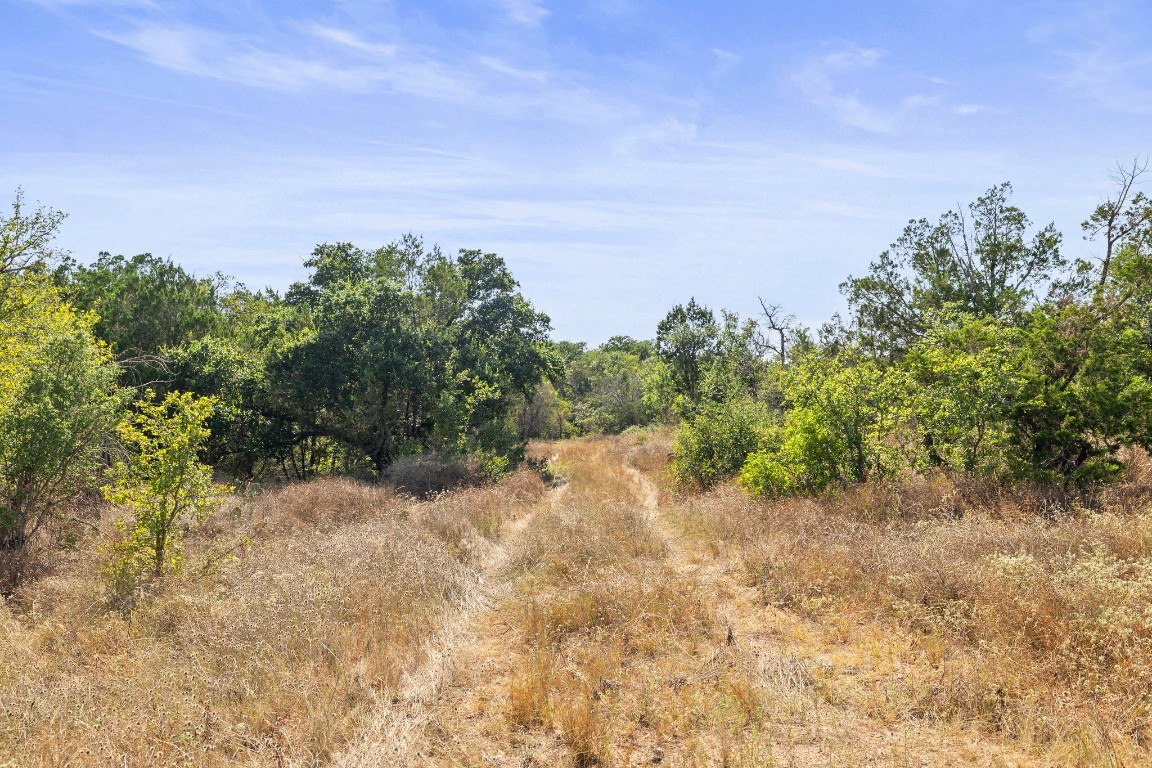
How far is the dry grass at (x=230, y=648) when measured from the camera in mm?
5000

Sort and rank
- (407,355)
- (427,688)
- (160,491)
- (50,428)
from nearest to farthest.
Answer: (427,688) < (160,491) < (50,428) < (407,355)

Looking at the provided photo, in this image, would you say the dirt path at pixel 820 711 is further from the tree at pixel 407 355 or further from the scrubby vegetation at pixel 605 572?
the tree at pixel 407 355

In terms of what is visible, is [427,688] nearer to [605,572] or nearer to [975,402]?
[605,572]

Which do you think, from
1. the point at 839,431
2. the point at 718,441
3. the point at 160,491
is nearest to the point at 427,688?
the point at 160,491

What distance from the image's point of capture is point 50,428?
1073 centimetres

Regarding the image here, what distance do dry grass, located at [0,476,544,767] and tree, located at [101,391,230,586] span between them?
1.74ft

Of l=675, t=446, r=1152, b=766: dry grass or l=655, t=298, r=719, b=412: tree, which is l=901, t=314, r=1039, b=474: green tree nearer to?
l=675, t=446, r=1152, b=766: dry grass

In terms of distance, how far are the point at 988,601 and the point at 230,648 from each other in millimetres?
8177

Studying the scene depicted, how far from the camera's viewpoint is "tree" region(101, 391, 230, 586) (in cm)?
918

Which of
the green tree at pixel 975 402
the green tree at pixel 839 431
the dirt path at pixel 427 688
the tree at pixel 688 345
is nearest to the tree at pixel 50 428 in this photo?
the dirt path at pixel 427 688

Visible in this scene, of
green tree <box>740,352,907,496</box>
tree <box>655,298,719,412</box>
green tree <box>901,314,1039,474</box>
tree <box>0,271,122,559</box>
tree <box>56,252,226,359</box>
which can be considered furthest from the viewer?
tree <box>655,298,719,412</box>

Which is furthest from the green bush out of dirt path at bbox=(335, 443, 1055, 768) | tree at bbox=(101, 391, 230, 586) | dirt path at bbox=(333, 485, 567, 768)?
tree at bbox=(101, 391, 230, 586)

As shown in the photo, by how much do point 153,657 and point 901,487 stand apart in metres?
11.8

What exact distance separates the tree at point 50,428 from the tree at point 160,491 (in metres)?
2.39
